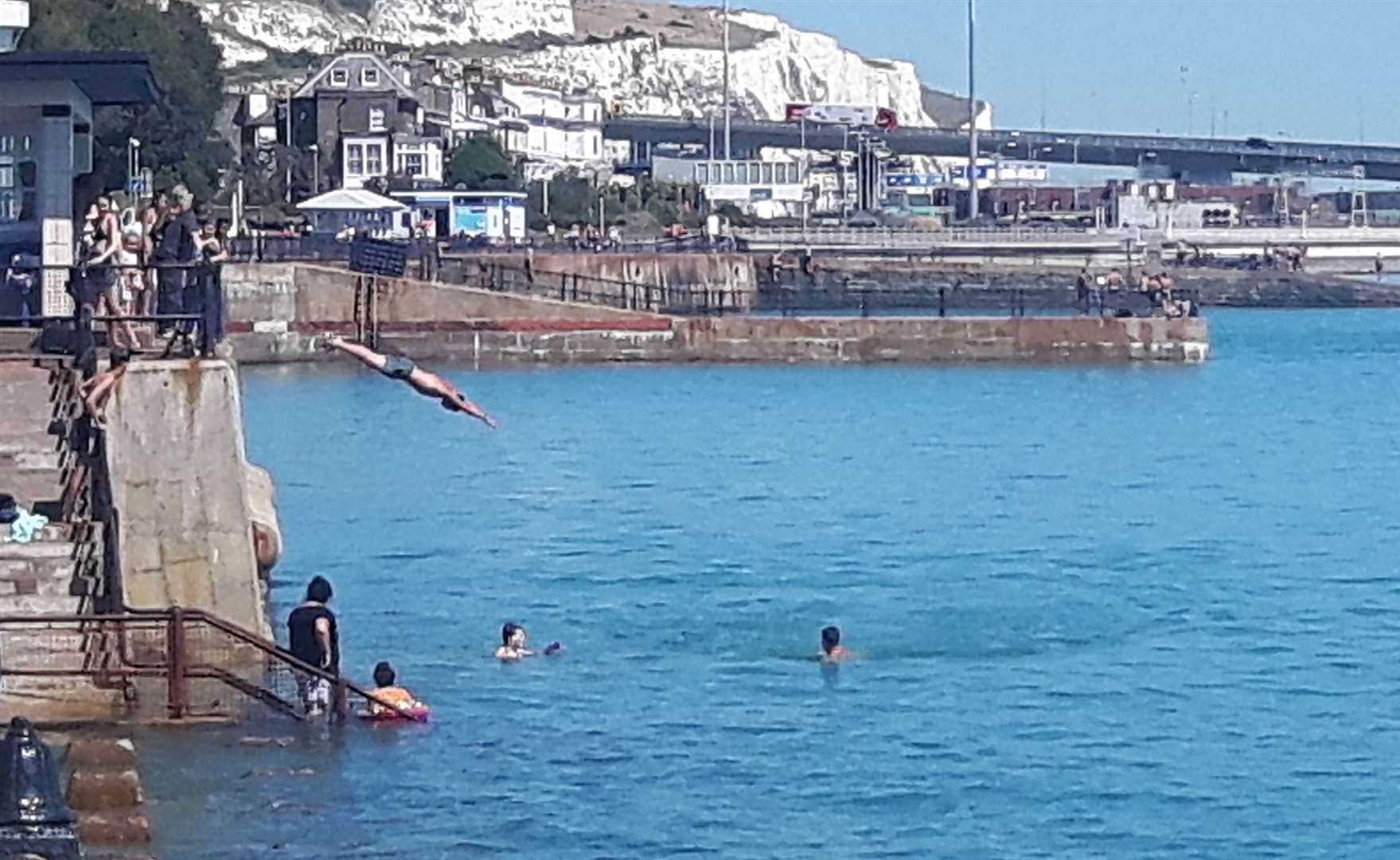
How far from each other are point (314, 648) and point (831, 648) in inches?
245

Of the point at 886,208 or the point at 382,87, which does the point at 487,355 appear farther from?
the point at 886,208

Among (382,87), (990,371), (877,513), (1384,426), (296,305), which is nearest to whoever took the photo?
(877,513)

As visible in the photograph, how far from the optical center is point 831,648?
88.2 feet

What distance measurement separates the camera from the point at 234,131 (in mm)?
151250

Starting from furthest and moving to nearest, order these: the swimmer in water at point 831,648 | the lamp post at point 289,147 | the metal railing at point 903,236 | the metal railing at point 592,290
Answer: the lamp post at point 289,147, the metal railing at point 903,236, the metal railing at point 592,290, the swimmer in water at point 831,648

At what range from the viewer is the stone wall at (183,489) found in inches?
865

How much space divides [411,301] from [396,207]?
24163 mm

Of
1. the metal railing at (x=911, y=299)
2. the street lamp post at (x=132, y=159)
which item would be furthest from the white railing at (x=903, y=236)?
the street lamp post at (x=132, y=159)

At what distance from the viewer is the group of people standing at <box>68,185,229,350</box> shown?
22.8 m

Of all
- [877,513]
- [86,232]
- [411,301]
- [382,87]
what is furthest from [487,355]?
[382,87]

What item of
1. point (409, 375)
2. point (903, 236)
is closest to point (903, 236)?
point (903, 236)

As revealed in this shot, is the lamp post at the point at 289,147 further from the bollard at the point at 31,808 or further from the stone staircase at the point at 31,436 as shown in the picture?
Answer: the bollard at the point at 31,808

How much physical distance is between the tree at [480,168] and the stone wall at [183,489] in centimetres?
10801

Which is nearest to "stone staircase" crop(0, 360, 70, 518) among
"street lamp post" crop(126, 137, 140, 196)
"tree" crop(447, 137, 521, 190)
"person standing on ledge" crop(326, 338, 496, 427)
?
"person standing on ledge" crop(326, 338, 496, 427)
